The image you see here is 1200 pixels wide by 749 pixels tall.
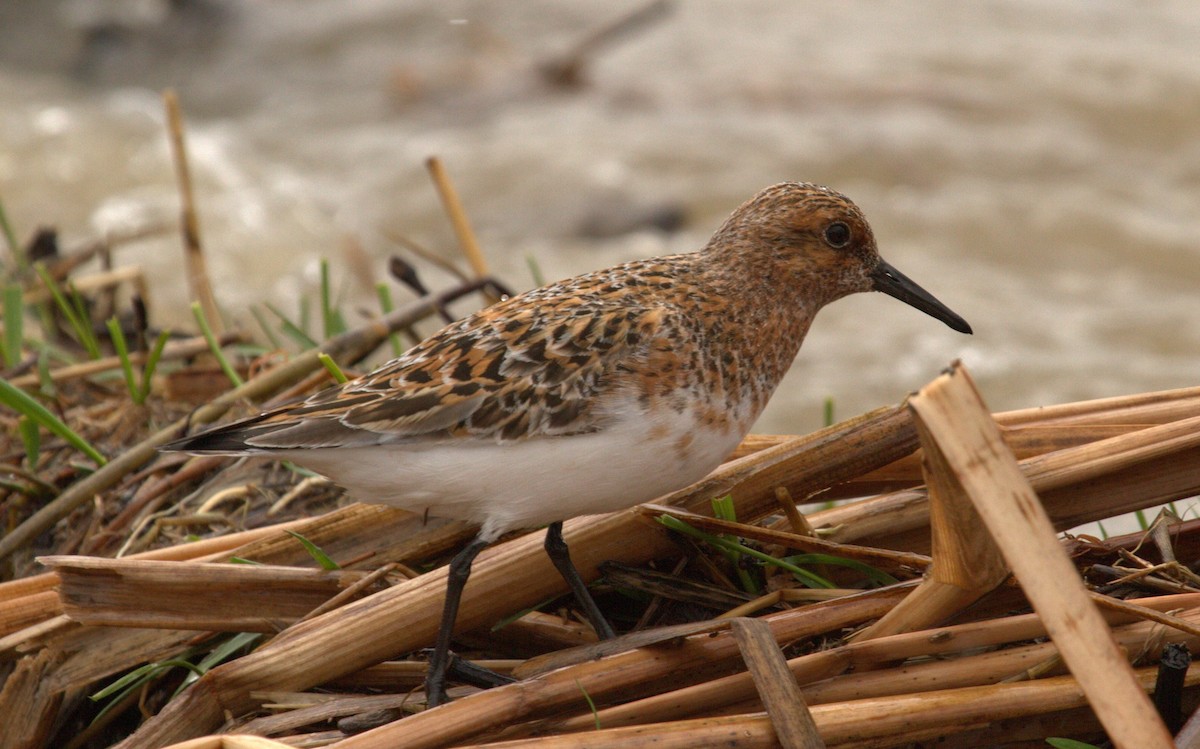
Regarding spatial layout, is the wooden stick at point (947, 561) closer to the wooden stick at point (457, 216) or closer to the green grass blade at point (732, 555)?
the green grass blade at point (732, 555)

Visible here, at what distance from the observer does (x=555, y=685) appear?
3.45 m

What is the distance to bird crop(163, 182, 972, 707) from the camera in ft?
12.0

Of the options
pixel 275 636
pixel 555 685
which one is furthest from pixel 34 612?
pixel 555 685

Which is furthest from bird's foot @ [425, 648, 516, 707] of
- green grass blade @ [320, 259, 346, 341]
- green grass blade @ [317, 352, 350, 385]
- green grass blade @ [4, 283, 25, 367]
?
green grass blade @ [4, 283, 25, 367]

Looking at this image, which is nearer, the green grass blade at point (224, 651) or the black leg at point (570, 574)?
the black leg at point (570, 574)

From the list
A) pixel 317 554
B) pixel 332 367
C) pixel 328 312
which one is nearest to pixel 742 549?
pixel 317 554

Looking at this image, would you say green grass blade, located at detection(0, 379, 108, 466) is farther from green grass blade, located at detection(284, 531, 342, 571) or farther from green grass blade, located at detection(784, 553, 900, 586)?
green grass blade, located at detection(784, 553, 900, 586)

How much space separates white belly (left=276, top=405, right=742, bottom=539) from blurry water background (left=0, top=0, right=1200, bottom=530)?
599cm

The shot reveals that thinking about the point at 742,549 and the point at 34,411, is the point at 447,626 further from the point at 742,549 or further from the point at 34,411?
the point at 34,411

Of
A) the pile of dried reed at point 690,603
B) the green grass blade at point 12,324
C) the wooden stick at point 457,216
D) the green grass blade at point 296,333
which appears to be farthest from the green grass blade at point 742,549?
the green grass blade at point 12,324

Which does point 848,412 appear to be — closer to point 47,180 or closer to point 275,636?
point 275,636

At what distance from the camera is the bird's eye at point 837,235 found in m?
4.29

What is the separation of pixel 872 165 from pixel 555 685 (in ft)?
34.4

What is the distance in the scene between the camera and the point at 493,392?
3746 mm
